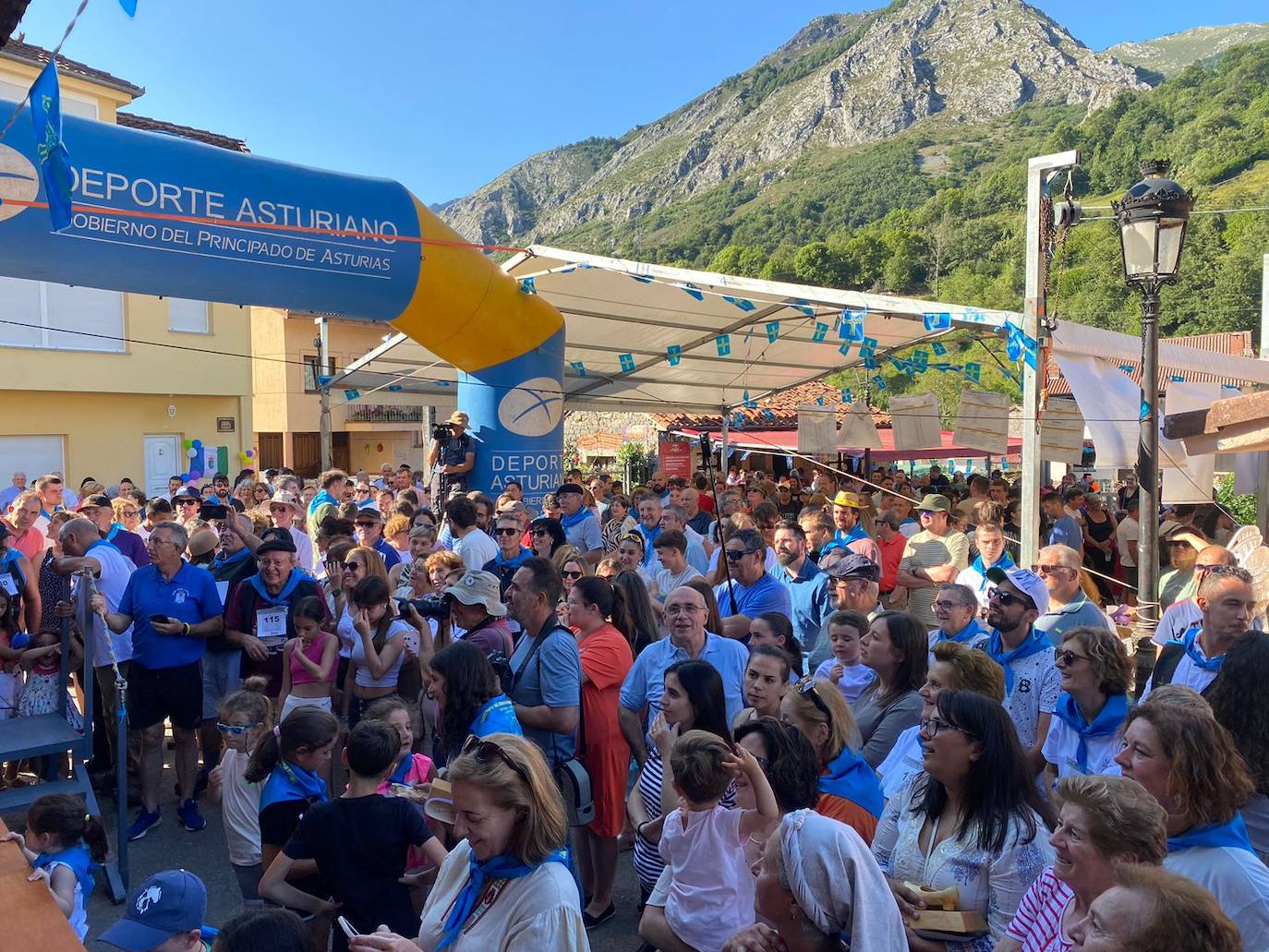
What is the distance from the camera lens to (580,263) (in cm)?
939

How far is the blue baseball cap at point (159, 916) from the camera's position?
87.2 inches

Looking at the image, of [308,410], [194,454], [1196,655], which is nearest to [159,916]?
[1196,655]

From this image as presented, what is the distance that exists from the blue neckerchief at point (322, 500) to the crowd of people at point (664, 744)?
6.12 feet

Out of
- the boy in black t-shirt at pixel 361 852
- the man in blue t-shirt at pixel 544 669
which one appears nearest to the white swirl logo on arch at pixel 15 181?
the man in blue t-shirt at pixel 544 669

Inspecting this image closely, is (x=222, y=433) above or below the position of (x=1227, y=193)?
below

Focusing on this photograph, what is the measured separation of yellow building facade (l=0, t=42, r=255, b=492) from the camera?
1742cm

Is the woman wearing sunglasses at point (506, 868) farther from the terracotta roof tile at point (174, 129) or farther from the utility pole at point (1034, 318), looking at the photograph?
the terracotta roof tile at point (174, 129)

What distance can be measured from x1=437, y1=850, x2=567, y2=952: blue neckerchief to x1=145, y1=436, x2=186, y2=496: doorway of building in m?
20.5

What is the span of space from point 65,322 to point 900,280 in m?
64.9

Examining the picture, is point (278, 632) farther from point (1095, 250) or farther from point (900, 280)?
point (900, 280)

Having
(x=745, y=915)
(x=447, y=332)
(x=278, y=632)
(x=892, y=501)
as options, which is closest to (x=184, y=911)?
(x=745, y=915)

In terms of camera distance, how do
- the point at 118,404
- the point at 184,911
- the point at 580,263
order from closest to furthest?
1. the point at 184,911
2. the point at 580,263
3. the point at 118,404

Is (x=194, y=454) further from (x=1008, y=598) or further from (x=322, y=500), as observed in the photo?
(x=1008, y=598)

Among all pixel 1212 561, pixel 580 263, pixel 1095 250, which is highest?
pixel 1095 250
